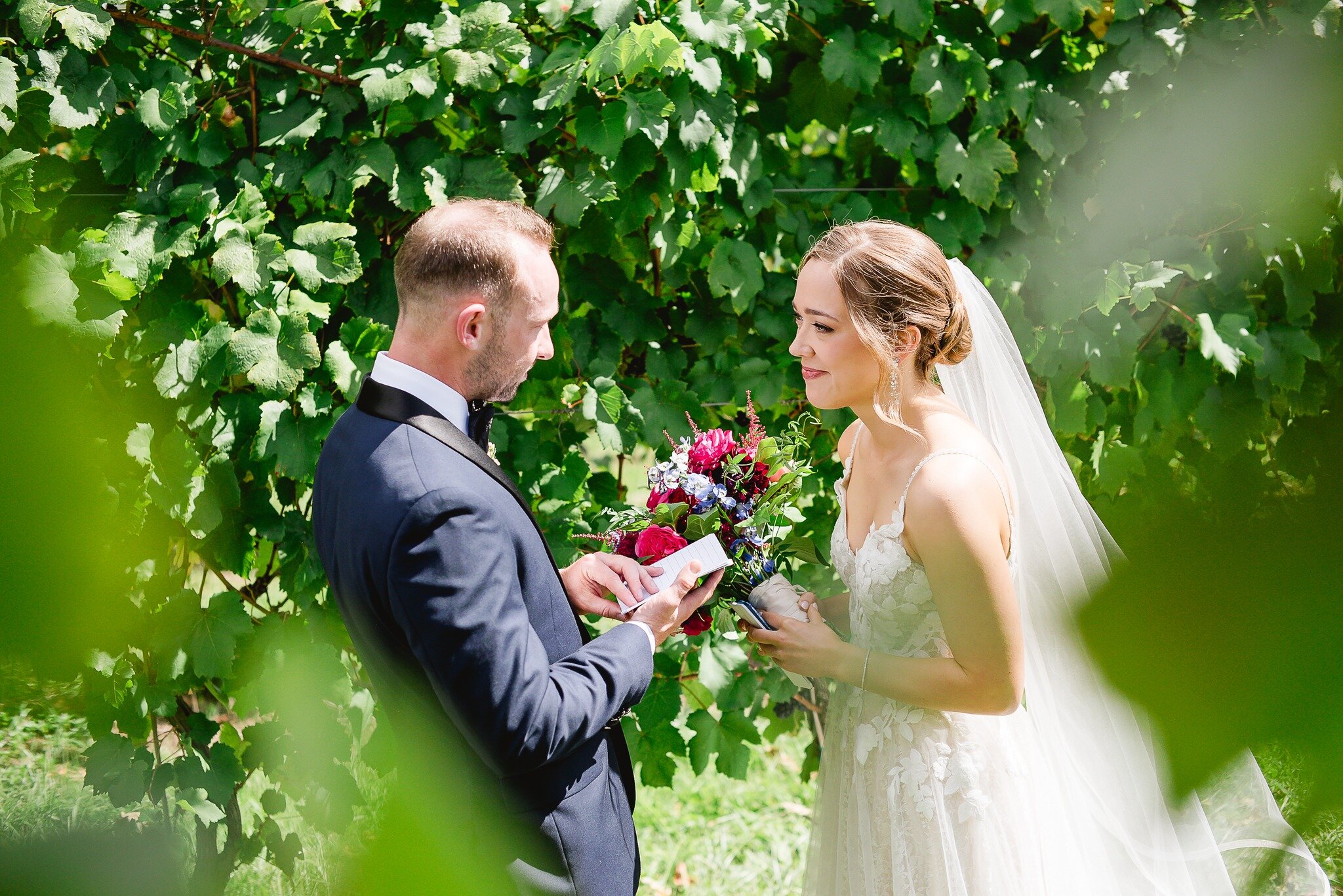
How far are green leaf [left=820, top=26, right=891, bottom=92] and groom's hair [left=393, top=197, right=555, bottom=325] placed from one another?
1.14m

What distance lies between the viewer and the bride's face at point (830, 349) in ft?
6.57

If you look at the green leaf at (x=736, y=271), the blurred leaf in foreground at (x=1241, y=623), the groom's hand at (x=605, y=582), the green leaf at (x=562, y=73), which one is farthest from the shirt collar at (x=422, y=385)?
the blurred leaf in foreground at (x=1241, y=623)

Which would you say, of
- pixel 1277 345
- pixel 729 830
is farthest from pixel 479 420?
pixel 729 830

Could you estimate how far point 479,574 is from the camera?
1439mm

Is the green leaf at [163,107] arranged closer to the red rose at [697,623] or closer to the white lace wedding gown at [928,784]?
the red rose at [697,623]

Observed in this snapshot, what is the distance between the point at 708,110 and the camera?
7.63 ft

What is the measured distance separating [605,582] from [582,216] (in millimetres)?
939

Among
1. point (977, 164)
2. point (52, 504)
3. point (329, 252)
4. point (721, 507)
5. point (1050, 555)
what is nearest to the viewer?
point (52, 504)

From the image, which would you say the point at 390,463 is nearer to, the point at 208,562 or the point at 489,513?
the point at 489,513

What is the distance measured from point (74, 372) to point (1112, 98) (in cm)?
269

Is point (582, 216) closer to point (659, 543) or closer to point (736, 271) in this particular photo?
point (736, 271)

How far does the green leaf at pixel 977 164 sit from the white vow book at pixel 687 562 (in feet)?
4.01

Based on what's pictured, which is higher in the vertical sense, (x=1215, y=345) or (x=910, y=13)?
(x=910, y=13)

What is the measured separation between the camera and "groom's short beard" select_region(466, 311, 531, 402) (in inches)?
66.4
